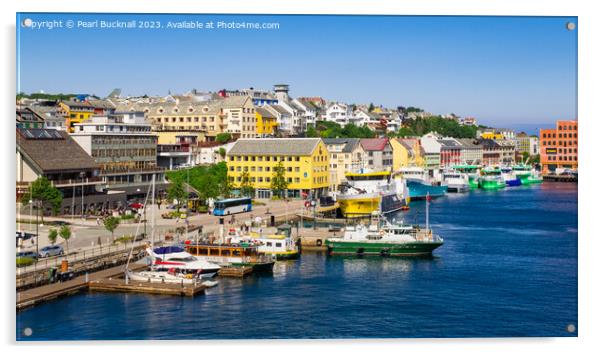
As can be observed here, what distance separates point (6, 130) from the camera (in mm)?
11438

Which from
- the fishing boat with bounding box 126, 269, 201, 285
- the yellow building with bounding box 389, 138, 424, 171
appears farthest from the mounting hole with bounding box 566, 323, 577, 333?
the yellow building with bounding box 389, 138, 424, 171

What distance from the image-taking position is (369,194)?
3497cm

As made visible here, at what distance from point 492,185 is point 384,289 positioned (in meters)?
41.6

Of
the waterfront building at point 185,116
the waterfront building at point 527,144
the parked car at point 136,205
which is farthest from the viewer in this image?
the waterfront building at point 527,144

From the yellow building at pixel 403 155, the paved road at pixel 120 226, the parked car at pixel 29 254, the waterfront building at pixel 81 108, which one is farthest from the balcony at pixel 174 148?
the parked car at pixel 29 254

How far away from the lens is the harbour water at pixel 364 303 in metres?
14.2

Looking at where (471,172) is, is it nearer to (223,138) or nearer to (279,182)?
(223,138)

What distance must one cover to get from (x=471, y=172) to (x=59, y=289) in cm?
5088

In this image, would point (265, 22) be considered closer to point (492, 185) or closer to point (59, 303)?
point (59, 303)

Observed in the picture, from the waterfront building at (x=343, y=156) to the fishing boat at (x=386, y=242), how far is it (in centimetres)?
1875

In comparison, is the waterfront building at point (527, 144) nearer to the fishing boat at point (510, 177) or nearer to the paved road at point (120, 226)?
the fishing boat at point (510, 177)

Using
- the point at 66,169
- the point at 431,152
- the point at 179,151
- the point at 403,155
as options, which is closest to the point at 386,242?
the point at 66,169

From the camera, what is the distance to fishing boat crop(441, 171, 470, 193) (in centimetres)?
5519

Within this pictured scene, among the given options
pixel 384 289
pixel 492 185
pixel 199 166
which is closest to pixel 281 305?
pixel 384 289
